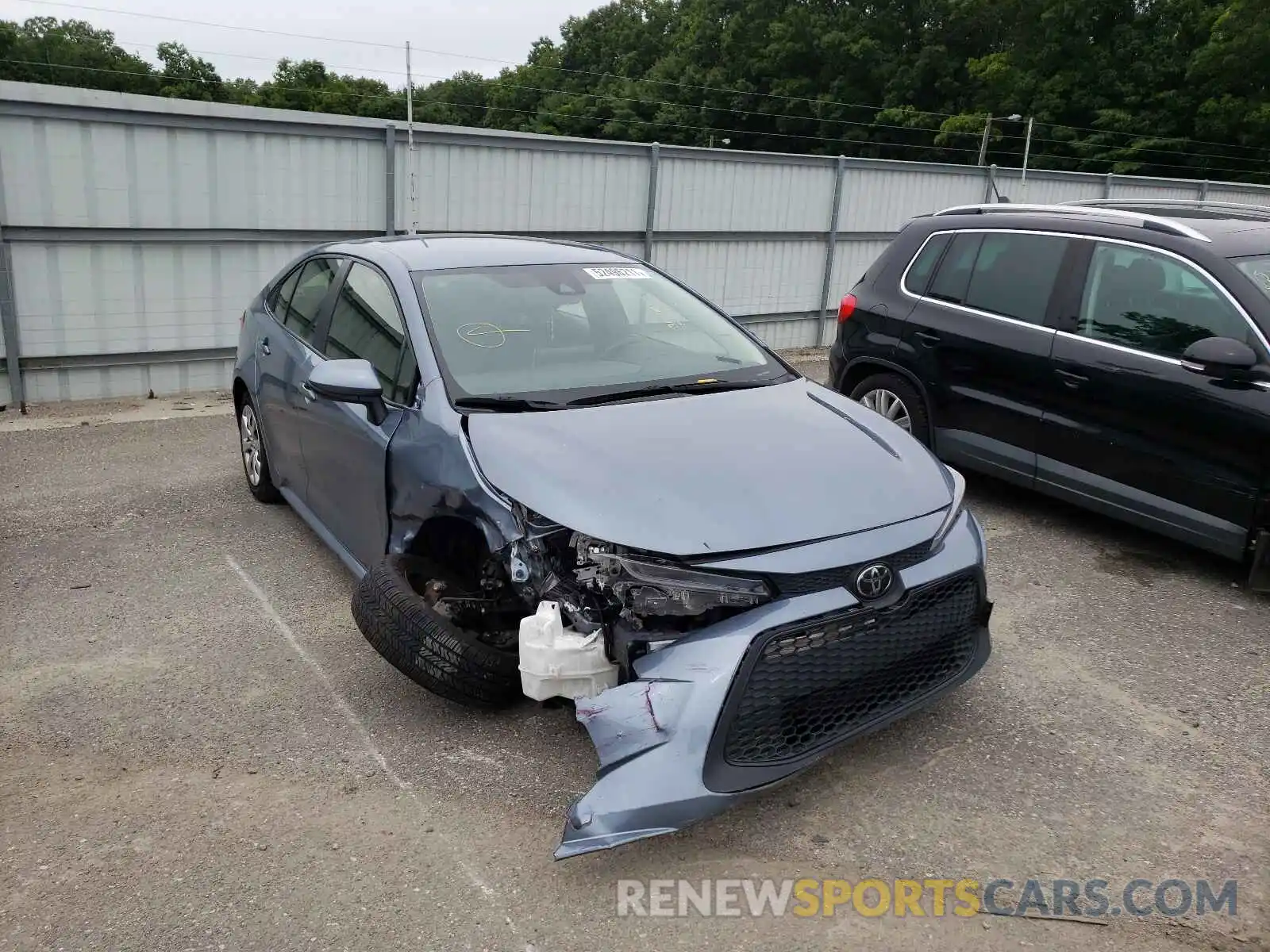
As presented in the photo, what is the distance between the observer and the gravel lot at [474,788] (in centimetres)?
267

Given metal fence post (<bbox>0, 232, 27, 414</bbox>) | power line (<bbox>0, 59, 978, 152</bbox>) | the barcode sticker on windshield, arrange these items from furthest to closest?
power line (<bbox>0, 59, 978, 152</bbox>) → metal fence post (<bbox>0, 232, 27, 414</bbox>) → the barcode sticker on windshield

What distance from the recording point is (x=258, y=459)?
578cm

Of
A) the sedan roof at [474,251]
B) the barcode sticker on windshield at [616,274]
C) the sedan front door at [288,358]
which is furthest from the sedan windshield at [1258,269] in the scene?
the sedan front door at [288,358]

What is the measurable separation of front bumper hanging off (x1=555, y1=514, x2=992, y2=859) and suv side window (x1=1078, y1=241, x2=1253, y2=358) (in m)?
2.77

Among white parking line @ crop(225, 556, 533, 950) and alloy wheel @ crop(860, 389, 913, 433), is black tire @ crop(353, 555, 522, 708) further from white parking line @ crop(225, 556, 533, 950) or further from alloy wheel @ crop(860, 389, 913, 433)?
alloy wheel @ crop(860, 389, 913, 433)

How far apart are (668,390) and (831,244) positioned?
30.0 ft

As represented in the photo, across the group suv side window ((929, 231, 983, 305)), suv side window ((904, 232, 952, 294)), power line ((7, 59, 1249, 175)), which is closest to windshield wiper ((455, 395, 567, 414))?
suv side window ((929, 231, 983, 305))

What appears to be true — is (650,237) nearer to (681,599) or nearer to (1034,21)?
(681,599)

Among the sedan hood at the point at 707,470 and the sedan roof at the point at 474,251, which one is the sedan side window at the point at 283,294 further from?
the sedan hood at the point at 707,470

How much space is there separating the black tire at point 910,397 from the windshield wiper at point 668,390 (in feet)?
7.72

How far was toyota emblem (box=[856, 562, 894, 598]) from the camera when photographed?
9.89 feet

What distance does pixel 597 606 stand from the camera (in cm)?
311

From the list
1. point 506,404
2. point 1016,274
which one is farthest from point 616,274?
point 1016,274

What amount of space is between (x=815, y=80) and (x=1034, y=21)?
594 inches
